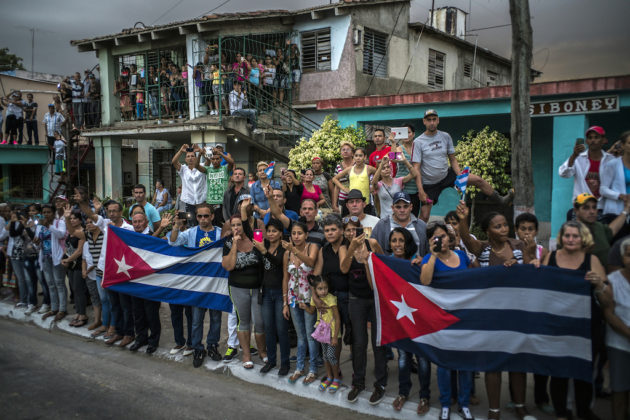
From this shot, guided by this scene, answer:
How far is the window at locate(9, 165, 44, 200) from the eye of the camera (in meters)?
23.2

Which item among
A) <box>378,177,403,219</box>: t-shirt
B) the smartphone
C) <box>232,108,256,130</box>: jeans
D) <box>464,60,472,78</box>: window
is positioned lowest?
<box>378,177,403,219</box>: t-shirt

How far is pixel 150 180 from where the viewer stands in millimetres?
19422

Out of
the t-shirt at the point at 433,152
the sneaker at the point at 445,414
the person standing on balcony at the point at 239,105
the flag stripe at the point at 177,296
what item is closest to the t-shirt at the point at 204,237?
the flag stripe at the point at 177,296

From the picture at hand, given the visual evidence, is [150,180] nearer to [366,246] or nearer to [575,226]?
[366,246]

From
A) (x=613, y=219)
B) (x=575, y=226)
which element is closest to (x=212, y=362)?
(x=575, y=226)

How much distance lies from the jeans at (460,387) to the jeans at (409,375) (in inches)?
8.8

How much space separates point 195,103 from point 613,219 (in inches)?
520

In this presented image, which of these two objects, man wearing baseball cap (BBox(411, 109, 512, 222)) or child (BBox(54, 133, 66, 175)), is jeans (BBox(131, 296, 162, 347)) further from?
child (BBox(54, 133, 66, 175))

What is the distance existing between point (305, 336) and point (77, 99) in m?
16.8

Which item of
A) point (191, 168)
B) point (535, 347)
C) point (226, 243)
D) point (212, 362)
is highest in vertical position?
point (191, 168)

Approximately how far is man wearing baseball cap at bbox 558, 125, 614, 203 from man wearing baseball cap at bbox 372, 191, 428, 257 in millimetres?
1815

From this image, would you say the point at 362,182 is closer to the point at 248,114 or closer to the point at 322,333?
the point at 322,333

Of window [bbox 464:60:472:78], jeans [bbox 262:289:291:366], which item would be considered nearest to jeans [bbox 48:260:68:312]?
jeans [bbox 262:289:291:366]

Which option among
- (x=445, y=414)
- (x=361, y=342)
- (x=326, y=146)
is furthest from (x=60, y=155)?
(x=445, y=414)
